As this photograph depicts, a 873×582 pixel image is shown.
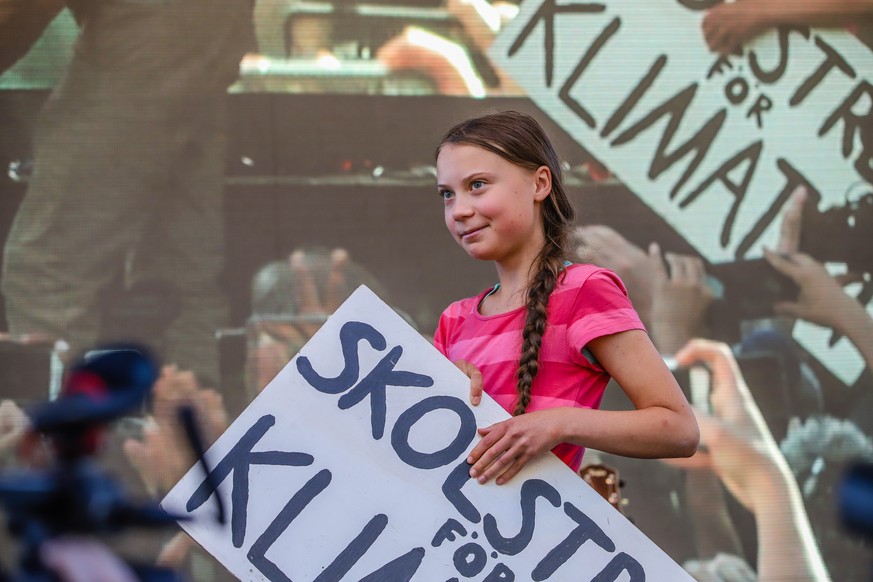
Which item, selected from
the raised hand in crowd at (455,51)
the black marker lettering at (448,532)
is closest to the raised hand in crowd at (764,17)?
the raised hand in crowd at (455,51)

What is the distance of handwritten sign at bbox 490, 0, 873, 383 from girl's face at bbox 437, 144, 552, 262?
2126 mm

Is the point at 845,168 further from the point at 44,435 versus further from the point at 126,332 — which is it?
the point at 44,435

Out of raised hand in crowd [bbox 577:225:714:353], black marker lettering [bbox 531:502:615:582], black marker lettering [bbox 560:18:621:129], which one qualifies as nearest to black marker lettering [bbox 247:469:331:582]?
black marker lettering [bbox 531:502:615:582]

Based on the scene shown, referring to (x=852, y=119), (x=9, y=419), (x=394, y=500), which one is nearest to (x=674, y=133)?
(x=852, y=119)

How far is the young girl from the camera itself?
117cm

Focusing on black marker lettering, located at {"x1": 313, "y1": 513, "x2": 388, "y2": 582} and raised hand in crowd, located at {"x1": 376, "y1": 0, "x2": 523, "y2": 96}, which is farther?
raised hand in crowd, located at {"x1": 376, "y1": 0, "x2": 523, "y2": 96}

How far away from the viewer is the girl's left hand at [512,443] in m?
1.16

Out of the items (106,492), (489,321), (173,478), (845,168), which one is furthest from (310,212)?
(106,492)

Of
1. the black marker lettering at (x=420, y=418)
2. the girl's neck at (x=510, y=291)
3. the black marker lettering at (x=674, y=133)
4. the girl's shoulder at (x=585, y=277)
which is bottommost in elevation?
the black marker lettering at (x=674, y=133)

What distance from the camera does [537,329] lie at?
121 centimetres

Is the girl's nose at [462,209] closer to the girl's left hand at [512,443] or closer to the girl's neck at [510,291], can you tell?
the girl's neck at [510,291]

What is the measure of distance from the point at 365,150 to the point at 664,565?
7.55 ft

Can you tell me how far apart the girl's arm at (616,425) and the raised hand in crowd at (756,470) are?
221cm

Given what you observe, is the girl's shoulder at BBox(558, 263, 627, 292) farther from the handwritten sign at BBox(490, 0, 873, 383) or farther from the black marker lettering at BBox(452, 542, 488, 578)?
the handwritten sign at BBox(490, 0, 873, 383)
